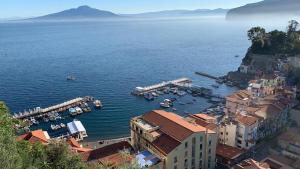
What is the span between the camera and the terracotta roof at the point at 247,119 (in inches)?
1810

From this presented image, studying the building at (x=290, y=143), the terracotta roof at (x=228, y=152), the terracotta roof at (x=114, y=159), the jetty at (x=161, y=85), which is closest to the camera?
the terracotta roof at (x=114, y=159)

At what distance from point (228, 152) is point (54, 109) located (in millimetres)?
38823

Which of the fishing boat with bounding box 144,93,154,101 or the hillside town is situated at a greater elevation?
the hillside town

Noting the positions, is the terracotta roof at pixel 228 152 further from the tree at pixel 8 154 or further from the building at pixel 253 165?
the tree at pixel 8 154

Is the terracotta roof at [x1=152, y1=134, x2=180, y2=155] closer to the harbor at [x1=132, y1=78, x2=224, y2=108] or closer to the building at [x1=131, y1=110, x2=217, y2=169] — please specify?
the building at [x1=131, y1=110, x2=217, y2=169]

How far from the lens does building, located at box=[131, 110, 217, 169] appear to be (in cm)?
3616

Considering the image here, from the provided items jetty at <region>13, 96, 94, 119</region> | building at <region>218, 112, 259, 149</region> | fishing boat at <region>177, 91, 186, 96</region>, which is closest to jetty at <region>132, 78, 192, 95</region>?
fishing boat at <region>177, 91, 186, 96</region>

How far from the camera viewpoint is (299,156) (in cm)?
4262

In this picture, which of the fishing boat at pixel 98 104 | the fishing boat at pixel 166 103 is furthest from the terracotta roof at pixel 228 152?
the fishing boat at pixel 98 104

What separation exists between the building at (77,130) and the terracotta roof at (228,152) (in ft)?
75.6

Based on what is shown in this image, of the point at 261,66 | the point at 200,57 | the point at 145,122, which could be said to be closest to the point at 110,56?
the point at 200,57

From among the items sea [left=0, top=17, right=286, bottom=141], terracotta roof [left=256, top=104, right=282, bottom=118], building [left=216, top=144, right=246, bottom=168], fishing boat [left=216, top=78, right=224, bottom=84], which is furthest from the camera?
fishing boat [left=216, top=78, right=224, bottom=84]

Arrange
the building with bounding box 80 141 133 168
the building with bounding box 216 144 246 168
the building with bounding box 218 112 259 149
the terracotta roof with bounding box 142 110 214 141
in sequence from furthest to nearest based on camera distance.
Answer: the building with bounding box 218 112 259 149 → the building with bounding box 216 144 246 168 → the terracotta roof with bounding box 142 110 214 141 → the building with bounding box 80 141 133 168

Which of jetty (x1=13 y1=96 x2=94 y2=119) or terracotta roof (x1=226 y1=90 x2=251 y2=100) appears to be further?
jetty (x1=13 y1=96 x2=94 y2=119)
